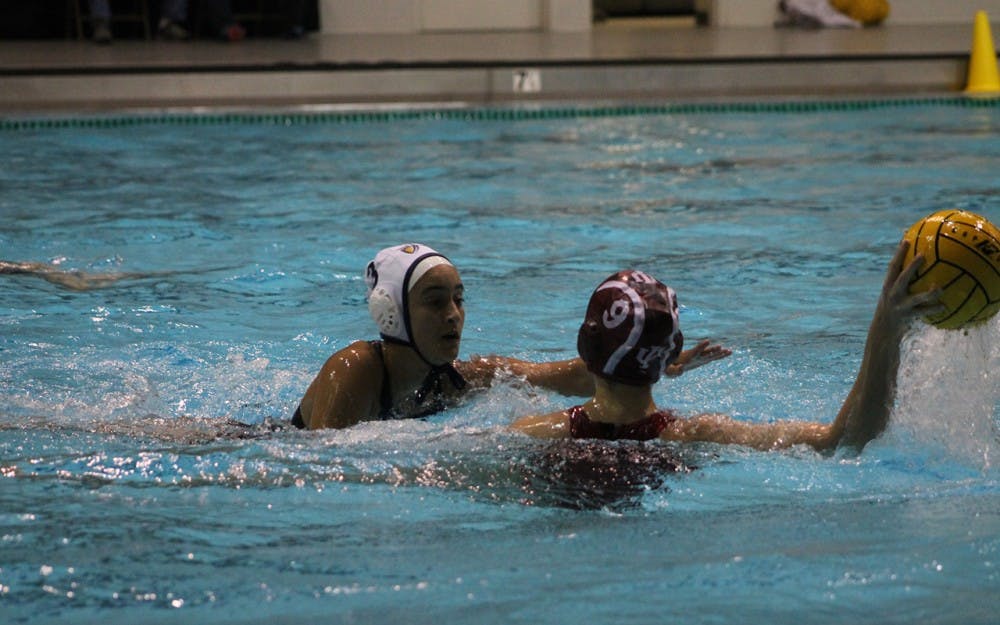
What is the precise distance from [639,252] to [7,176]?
4.77 metres

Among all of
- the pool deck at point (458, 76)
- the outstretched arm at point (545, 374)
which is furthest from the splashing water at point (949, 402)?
the pool deck at point (458, 76)

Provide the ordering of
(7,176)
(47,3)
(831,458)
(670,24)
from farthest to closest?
(670,24) < (47,3) < (7,176) < (831,458)

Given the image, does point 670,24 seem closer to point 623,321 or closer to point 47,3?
point 47,3

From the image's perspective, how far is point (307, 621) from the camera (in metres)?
2.59

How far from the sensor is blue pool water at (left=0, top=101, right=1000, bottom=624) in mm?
2752

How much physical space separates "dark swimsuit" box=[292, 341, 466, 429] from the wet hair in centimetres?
90

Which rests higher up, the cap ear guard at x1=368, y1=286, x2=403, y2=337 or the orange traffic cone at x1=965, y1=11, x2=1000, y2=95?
the orange traffic cone at x1=965, y1=11, x2=1000, y2=95

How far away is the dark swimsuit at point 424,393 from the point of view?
3.98 m

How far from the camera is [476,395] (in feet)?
13.6

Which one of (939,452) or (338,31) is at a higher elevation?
(338,31)

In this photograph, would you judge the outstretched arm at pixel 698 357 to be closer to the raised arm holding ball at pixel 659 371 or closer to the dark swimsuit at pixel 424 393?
the raised arm holding ball at pixel 659 371

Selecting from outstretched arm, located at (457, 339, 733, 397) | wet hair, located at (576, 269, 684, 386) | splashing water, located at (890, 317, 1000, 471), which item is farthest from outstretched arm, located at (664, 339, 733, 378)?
wet hair, located at (576, 269, 684, 386)

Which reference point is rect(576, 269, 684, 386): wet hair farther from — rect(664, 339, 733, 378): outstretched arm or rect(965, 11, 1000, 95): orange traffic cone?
rect(965, 11, 1000, 95): orange traffic cone

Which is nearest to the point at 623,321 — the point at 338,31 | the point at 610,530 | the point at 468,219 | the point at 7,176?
the point at 610,530
